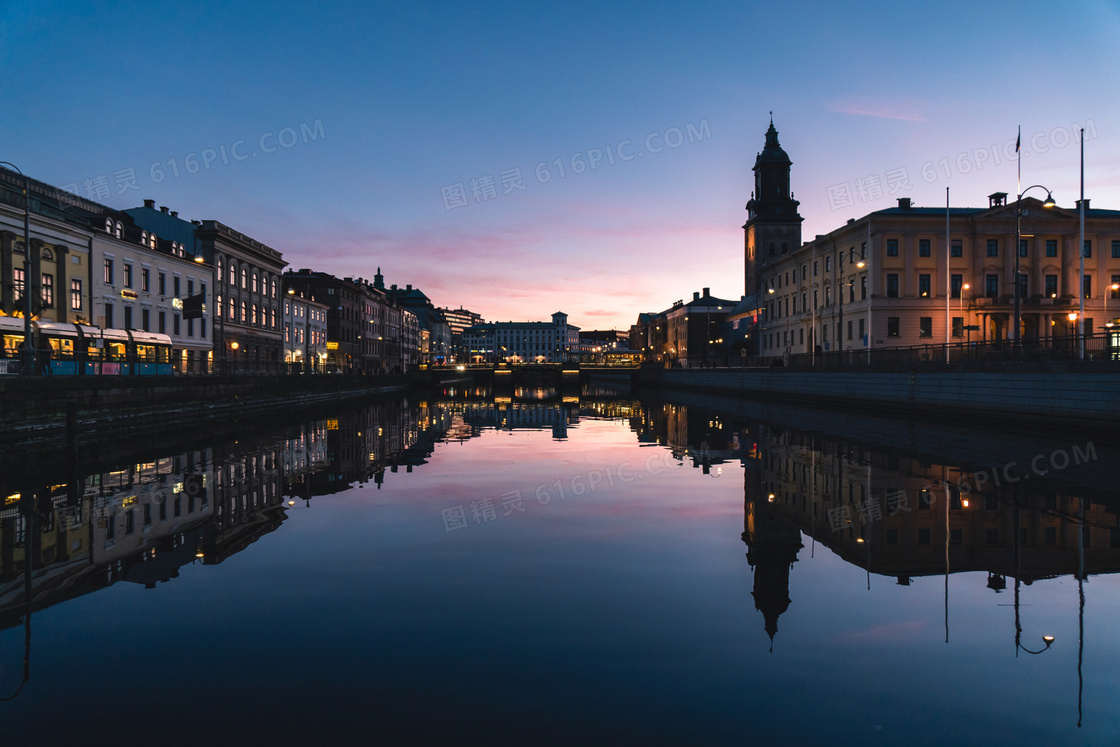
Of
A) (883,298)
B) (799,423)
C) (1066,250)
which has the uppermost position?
(1066,250)

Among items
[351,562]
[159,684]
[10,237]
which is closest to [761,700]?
[159,684]

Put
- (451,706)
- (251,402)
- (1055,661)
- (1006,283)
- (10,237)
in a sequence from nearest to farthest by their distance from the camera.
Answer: (451,706) < (1055,661) < (10,237) < (251,402) < (1006,283)

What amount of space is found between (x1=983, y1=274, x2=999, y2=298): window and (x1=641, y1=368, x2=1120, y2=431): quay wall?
76.7ft

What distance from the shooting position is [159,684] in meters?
6.36

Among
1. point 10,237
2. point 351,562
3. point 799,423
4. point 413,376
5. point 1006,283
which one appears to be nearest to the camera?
point 351,562

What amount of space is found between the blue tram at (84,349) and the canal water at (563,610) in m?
16.9

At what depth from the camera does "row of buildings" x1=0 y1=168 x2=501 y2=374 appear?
147 ft

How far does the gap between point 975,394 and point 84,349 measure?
51866 mm

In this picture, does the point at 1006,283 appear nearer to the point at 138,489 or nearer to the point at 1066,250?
the point at 1066,250

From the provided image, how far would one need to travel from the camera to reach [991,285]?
225 ft

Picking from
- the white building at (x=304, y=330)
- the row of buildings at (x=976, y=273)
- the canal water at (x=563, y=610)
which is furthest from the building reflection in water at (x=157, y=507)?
the white building at (x=304, y=330)

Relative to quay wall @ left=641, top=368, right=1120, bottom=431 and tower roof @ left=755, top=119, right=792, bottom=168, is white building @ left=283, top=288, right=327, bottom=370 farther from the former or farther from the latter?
tower roof @ left=755, top=119, right=792, bottom=168

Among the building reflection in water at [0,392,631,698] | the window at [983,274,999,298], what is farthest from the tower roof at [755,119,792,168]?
the building reflection in water at [0,392,631,698]

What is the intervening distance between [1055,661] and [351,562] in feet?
28.6
